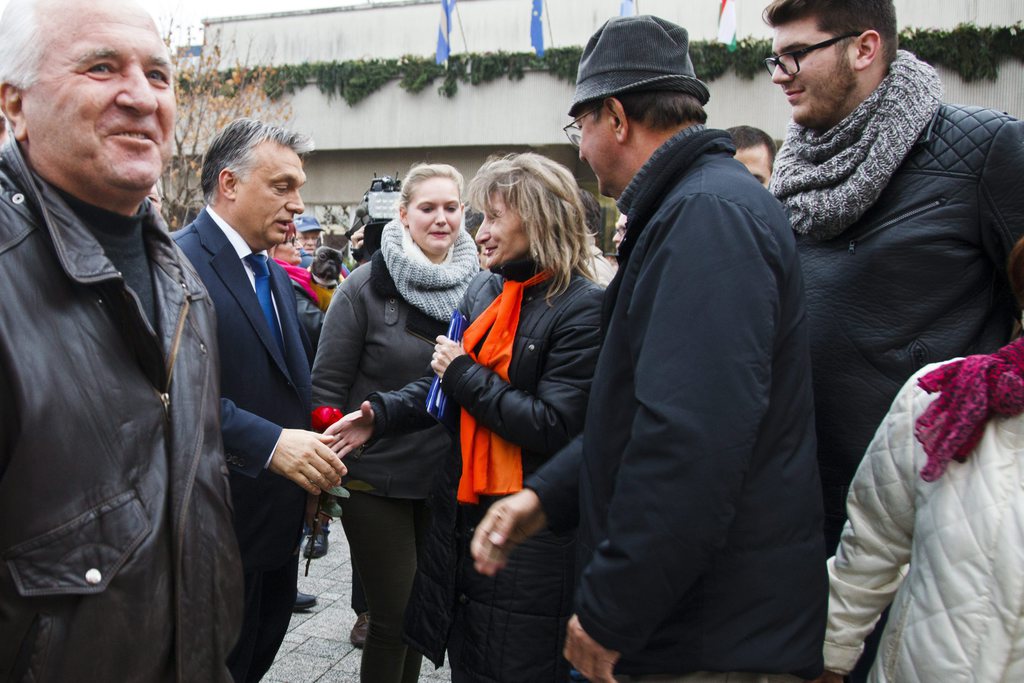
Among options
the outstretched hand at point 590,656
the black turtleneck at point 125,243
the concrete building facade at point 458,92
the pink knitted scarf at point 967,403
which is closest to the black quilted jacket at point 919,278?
the pink knitted scarf at point 967,403

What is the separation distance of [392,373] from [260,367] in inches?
39.7

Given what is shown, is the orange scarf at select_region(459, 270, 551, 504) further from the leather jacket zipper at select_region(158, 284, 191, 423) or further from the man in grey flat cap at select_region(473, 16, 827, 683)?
the leather jacket zipper at select_region(158, 284, 191, 423)

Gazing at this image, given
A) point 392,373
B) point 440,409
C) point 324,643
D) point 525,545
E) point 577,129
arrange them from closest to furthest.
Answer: point 577,129
point 525,545
point 440,409
point 392,373
point 324,643

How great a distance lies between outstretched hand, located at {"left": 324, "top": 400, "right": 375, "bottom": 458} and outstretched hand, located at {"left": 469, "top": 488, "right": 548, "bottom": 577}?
1.04 meters

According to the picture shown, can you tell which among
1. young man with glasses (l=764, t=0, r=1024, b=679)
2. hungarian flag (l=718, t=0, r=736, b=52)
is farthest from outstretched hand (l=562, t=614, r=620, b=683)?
hungarian flag (l=718, t=0, r=736, b=52)

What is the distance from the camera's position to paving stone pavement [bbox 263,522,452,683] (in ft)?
14.1

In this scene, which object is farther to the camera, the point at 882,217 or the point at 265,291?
the point at 265,291

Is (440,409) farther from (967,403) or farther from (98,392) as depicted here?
(967,403)

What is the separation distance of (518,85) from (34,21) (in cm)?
1998

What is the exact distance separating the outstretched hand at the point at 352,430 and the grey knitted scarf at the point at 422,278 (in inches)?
29.4

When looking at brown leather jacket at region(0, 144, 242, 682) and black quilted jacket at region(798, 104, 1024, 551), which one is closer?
brown leather jacket at region(0, 144, 242, 682)

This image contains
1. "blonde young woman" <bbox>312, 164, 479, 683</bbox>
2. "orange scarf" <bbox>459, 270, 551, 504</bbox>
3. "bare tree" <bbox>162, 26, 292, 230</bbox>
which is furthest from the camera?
"bare tree" <bbox>162, 26, 292, 230</bbox>

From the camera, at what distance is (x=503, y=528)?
2.28 meters

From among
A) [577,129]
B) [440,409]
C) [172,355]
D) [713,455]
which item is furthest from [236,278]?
[713,455]
